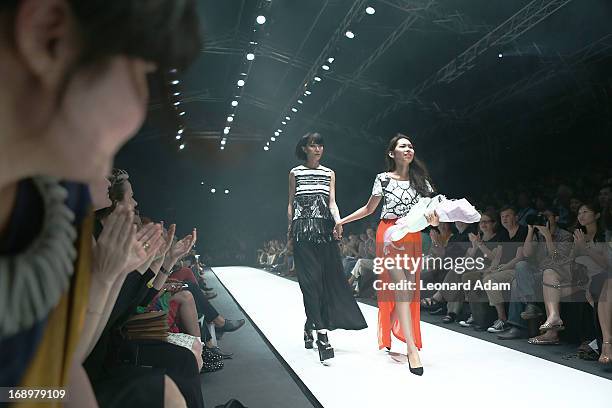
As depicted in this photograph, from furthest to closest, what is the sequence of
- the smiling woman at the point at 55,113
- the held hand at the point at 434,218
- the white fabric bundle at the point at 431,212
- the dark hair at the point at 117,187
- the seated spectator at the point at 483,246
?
1. the seated spectator at the point at 483,246
2. the held hand at the point at 434,218
3. the white fabric bundle at the point at 431,212
4. the dark hair at the point at 117,187
5. the smiling woman at the point at 55,113

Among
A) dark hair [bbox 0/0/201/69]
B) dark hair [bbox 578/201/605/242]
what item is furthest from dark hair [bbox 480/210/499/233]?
dark hair [bbox 0/0/201/69]

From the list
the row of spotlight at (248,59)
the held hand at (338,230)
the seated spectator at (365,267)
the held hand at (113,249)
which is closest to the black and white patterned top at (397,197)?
the held hand at (338,230)

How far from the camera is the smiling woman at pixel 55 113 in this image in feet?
0.98

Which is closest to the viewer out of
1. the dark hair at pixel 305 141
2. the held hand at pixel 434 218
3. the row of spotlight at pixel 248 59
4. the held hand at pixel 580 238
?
the held hand at pixel 434 218

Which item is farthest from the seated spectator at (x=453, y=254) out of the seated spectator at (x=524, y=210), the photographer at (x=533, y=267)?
the photographer at (x=533, y=267)

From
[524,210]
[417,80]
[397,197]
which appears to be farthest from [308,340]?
[417,80]

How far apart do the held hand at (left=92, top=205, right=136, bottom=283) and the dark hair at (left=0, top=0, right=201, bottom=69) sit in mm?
265

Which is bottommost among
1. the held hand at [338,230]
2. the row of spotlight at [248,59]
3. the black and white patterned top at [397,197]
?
the held hand at [338,230]

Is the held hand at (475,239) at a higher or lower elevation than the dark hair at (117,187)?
lower

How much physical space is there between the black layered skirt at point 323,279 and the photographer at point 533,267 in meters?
1.09

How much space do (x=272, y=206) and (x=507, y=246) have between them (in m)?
7.60

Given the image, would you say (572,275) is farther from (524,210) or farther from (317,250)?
(524,210)

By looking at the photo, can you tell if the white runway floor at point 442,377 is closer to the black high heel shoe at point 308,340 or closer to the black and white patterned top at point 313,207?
the black high heel shoe at point 308,340

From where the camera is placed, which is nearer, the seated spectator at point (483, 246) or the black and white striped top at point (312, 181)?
the black and white striped top at point (312, 181)
